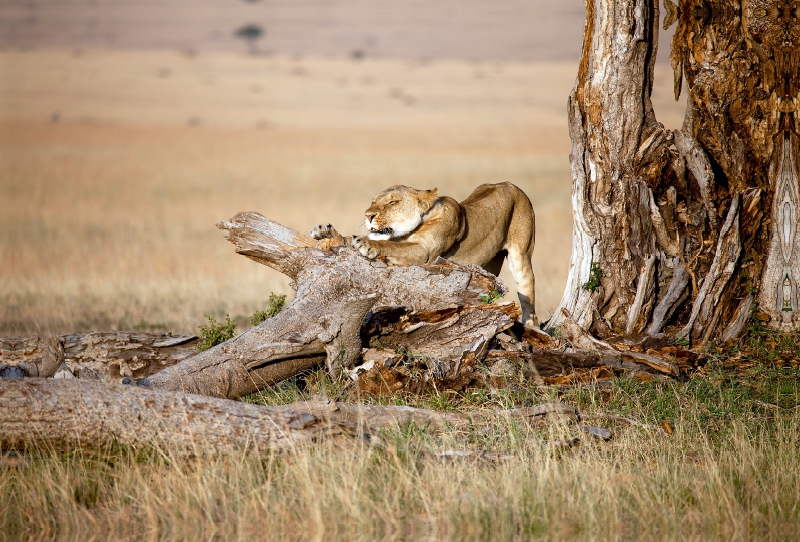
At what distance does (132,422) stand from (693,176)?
5.17 meters

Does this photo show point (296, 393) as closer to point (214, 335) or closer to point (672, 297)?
point (214, 335)

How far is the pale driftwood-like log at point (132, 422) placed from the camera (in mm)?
5031

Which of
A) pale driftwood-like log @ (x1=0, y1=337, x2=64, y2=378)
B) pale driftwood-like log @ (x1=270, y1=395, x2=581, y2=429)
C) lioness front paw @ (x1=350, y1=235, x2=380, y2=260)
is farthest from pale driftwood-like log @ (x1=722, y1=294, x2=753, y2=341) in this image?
pale driftwood-like log @ (x1=0, y1=337, x2=64, y2=378)

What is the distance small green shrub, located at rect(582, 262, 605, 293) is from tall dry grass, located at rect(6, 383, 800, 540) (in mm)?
2414

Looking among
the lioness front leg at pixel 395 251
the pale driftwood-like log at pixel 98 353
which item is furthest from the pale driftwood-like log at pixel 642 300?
the pale driftwood-like log at pixel 98 353

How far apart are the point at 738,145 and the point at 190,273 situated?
1054 cm

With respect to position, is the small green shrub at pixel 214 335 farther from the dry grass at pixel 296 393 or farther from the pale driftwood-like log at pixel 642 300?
the pale driftwood-like log at pixel 642 300

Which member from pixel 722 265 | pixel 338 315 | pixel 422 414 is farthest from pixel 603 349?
pixel 338 315

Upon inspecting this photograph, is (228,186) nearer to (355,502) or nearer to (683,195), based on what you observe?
(683,195)

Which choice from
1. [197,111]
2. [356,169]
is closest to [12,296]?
[356,169]

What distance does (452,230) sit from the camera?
8000mm

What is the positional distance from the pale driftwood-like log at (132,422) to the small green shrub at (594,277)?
3256 millimetres

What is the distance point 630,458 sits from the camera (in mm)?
5531

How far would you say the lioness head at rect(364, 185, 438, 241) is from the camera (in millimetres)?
7672
